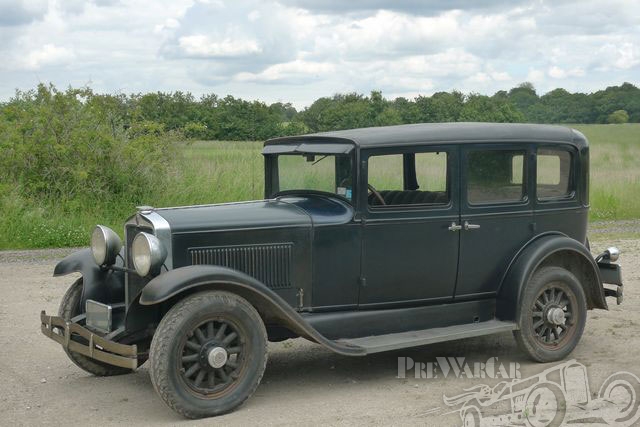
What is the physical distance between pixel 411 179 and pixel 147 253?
87.0 inches

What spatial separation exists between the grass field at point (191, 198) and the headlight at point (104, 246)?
7.70m

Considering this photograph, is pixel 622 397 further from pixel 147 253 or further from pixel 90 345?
pixel 90 345

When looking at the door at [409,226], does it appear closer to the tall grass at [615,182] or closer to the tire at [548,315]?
the tire at [548,315]

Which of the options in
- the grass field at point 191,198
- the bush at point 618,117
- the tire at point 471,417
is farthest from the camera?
the bush at point 618,117

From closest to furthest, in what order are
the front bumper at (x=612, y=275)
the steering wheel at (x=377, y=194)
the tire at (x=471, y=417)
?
the tire at (x=471, y=417), the steering wheel at (x=377, y=194), the front bumper at (x=612, y=275)

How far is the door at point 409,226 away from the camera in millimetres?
6109

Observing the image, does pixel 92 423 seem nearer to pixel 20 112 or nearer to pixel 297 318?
pixel 297 318

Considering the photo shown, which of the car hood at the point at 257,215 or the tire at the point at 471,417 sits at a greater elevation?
the car hood at the point at 257,215

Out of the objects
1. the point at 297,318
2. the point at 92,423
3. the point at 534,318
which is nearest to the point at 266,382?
the point at 297,318

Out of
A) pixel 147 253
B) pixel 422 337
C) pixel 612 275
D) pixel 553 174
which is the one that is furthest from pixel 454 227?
pixel 147 253

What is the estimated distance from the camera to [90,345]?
5.59 meters

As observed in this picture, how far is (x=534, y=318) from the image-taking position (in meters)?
6.64

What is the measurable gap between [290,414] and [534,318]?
2341mm

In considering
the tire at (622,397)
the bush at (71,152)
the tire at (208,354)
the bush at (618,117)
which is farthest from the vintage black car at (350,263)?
the bush at (618,117)
